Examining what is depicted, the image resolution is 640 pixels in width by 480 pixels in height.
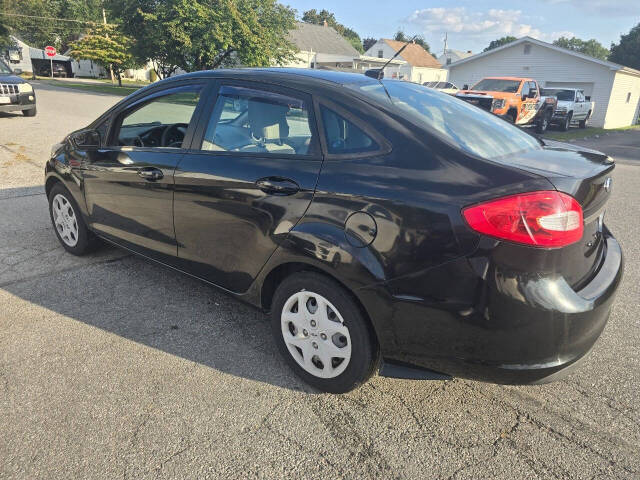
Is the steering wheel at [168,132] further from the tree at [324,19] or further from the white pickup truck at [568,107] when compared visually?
the tree at [324,19]

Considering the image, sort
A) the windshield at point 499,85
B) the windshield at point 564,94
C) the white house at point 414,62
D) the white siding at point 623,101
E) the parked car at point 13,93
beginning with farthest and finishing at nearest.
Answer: the white house at point 414,62
the white siding at point 623,101
the windshield at point 564,94
the windshield at point 499,85
the parked car at point 13,93

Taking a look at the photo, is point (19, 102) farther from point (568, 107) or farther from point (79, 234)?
point (568, 107)

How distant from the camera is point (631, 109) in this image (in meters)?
31.3

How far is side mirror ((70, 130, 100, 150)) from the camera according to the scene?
3.93 metres

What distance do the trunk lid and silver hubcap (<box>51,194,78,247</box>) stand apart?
3852mm

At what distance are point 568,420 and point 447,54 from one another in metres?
93.8

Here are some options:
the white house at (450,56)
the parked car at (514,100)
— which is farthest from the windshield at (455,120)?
the white house at (450,56)

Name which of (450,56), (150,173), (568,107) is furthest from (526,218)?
(450,56)

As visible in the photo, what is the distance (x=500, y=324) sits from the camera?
204 cm

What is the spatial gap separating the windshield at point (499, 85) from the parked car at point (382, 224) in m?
16.0

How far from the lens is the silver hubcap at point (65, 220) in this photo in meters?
4.39

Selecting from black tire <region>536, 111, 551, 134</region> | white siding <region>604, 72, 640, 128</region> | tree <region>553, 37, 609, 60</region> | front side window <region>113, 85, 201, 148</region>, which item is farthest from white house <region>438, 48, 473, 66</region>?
front side window <region>113, 85, 201, 148</region>

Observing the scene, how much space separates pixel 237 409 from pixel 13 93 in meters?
15.6

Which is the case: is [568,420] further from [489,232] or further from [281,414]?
[281,414]
